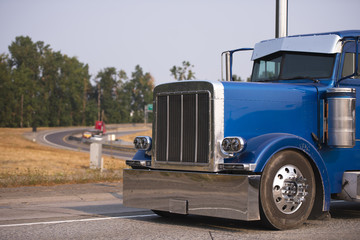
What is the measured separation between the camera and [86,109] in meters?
153

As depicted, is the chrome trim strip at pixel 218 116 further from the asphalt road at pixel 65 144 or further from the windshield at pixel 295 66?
the asphalt road at pixel 65 144

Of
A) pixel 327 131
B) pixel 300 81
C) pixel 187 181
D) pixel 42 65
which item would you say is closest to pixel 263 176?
pixel 187 181

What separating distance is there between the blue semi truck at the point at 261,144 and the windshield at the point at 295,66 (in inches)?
0.7

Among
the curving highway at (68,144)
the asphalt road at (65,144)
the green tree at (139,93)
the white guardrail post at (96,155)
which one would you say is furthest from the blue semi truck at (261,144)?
the green tree at (139,93)

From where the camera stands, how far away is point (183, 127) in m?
7.51

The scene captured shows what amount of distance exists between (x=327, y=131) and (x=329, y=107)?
1.13 ft

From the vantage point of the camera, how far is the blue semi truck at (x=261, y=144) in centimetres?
688

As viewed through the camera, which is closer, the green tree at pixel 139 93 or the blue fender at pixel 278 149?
the blue fender at pixel 278 149

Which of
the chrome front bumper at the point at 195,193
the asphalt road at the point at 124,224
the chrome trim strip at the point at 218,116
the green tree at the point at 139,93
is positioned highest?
the green tree at the point at 139,93

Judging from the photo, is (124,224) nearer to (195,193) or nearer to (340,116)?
(195,193)

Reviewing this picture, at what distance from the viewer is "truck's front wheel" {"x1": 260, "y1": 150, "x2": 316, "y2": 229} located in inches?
270

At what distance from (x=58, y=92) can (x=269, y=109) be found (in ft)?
475

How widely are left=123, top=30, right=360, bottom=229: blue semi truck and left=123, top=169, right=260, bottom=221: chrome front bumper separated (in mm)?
12

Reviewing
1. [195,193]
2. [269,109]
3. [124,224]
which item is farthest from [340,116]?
[124,224]
